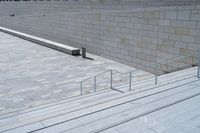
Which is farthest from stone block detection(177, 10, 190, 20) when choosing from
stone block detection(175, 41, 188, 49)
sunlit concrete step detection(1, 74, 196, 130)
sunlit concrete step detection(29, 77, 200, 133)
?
sunlit concrete step detection(29, 77, 200, 133)

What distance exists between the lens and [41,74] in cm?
1340

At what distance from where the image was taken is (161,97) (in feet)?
22.4

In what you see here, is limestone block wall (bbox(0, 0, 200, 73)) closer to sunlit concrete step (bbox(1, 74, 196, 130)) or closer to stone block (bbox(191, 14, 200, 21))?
stone block (bbox(191, 14, 200, 21))

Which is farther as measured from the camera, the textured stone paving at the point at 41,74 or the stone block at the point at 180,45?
the stone block at the point at 180,45

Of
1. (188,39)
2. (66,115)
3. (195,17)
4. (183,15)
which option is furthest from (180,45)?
(66,115)

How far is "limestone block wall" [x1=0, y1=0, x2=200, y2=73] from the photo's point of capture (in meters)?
11.3

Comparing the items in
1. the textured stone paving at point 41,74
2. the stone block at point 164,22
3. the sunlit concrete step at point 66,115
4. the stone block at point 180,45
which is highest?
the stone block at point 164,22

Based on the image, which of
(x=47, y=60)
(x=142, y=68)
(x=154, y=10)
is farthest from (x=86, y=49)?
(x=154, y=10)

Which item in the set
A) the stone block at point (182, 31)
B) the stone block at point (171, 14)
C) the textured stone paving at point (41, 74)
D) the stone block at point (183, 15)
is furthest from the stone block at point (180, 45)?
the textured stone paving at point (41, 74)

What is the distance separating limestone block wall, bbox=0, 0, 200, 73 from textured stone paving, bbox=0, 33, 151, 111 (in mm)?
822

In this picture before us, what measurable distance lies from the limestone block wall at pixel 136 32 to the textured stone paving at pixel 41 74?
0.82 metres

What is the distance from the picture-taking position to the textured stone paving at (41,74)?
10.3 m

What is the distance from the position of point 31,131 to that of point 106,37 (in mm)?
11618

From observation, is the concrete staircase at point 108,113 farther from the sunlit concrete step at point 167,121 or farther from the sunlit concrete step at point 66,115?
the sunlit concrete step at point 167,121
